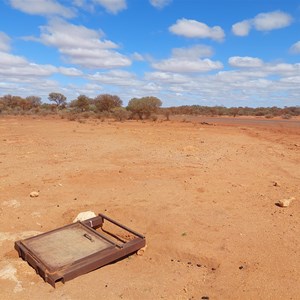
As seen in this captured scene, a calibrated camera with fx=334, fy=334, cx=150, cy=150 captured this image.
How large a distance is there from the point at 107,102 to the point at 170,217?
36.2 meters

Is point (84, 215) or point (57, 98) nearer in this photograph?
point (84, 215)

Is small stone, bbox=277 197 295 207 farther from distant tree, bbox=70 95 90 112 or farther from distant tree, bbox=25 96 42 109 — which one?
distant tree, bbox=25 96 42 109

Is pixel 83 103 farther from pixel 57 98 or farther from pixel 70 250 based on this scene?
pixel 70 250

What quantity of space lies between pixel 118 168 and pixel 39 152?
3949mm

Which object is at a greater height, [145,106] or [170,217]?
[145,106]

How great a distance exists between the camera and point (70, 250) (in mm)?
4387

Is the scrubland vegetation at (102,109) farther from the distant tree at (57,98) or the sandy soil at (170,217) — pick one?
the sandy soil at (170,217)

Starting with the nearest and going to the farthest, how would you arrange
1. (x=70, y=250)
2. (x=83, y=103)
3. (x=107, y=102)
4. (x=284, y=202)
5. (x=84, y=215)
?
(x=70, y=250)
(x=84, y=215)
(x=284, y=202)
(x=107, y=102)
(x=83, y=103)

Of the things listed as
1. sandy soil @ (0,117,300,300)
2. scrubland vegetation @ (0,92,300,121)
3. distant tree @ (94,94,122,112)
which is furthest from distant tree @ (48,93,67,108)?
sandy soil @ (0,117,300,300)

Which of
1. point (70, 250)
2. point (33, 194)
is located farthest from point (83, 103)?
point (70, 250)

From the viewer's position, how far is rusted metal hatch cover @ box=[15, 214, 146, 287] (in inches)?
→ 154

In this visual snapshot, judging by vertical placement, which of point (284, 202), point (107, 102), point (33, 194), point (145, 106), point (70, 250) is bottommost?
point (70, 250)

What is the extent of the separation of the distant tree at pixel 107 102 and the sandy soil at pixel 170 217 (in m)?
30.3

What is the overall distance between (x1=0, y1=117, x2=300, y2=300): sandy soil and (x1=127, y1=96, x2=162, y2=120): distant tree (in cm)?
2219
